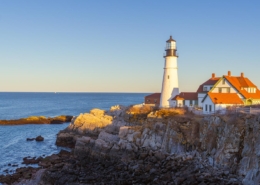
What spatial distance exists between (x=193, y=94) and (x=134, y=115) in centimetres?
738

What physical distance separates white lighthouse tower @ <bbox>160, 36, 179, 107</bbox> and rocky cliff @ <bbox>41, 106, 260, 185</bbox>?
4.91 metres

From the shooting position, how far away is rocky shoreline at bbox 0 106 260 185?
1833 centimetres

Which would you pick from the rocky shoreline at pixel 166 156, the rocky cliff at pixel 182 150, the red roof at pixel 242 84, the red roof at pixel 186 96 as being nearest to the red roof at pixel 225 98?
the red roof at pixel 242 84

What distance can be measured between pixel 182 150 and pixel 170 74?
13065 mm

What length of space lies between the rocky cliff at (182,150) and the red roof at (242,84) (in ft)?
23.5

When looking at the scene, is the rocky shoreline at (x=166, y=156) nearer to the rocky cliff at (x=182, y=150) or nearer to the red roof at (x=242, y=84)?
the rocky cliff at (x=182, y=150)

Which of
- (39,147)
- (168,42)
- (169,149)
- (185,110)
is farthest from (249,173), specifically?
(39,147)

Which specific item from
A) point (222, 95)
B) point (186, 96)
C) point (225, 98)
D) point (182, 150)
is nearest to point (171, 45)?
point (186, 96)

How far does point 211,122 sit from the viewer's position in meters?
22.0

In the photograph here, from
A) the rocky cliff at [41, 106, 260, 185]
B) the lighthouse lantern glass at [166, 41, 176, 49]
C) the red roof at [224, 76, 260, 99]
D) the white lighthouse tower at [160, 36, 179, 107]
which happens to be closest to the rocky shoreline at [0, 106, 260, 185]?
the rocky cliff at [41, 106, 260, 185]

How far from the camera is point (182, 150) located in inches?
917

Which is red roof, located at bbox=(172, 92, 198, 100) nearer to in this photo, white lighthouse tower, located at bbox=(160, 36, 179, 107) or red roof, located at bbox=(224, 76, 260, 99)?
white lighthouse tower, located at bbox=(160, 36, 179, 107)

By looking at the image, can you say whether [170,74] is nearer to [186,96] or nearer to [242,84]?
[186,96]

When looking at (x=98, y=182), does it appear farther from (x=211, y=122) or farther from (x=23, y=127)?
(x=23, y=127)
